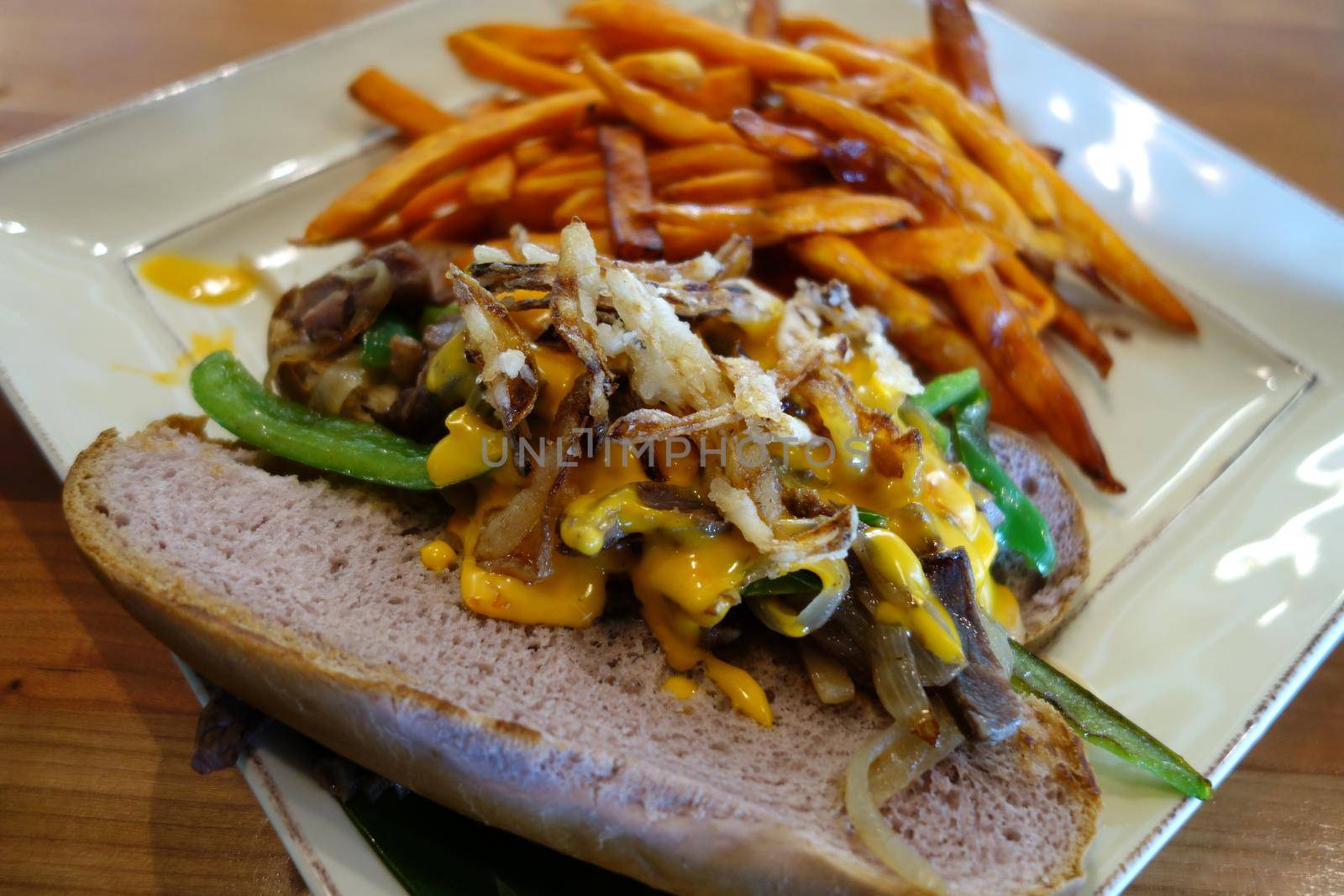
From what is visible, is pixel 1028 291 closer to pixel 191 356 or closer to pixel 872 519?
pixel 872 519

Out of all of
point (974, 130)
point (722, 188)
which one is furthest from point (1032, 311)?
point (722, 188)

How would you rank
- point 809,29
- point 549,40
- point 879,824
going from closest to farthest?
1. point 879,824
2. point 549,40
3. point 809,29

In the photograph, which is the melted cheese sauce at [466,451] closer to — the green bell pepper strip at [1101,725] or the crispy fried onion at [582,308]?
the crispy fried onion at [582,308]

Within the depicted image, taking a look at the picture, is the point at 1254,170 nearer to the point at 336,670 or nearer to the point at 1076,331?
the point at 1076,331

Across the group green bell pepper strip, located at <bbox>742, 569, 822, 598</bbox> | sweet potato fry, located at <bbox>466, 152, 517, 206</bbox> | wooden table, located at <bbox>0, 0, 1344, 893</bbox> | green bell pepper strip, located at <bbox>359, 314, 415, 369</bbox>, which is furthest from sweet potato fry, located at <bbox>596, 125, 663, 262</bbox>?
wooden table, located at <bbox>0, 0, 1344, 893</bbox>

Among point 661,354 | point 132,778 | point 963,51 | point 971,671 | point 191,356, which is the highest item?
point 963,51
